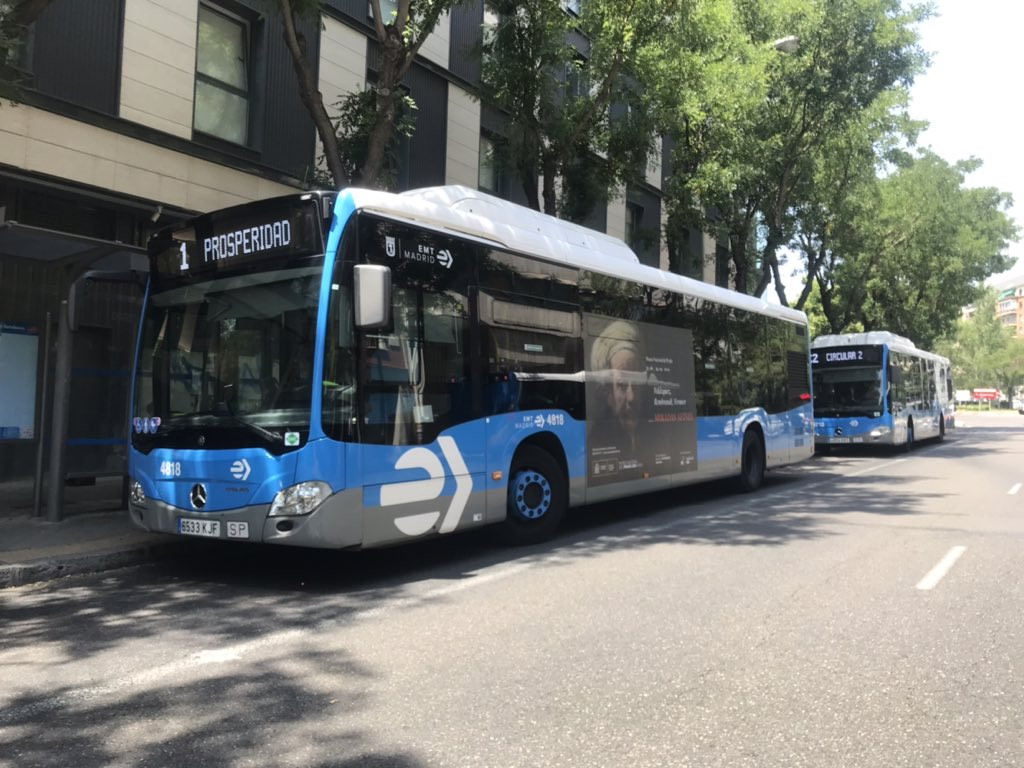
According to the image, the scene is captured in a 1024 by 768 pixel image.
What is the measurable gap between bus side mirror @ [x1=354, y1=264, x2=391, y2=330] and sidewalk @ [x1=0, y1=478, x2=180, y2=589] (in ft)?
10.6

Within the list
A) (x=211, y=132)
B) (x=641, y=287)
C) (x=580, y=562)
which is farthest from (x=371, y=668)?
(x=211, y=132)

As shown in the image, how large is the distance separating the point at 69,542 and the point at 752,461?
9438mm

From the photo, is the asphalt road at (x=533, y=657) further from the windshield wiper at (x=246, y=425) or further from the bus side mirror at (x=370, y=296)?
the bus side mirror at (x=370, y=296)

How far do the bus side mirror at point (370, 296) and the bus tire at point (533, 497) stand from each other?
242cm

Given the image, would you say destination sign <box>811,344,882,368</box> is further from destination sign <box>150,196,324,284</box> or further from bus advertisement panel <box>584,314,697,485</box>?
destination sign <box>150,196,324,284</box>

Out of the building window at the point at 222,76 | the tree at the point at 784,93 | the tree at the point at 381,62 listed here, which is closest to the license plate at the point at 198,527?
the tree at the point at 381,62

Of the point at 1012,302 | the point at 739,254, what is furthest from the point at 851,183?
the point at 1012,302

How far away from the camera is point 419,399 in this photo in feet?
21.2

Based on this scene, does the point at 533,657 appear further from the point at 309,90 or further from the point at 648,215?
the point at 648,215

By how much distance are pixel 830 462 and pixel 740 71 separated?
363 inches

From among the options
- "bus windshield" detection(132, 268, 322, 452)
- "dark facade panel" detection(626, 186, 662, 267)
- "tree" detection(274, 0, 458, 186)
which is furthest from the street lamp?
"bus windshield" detection(132, 268, 322, 452)

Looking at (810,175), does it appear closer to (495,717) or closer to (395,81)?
(395,81)

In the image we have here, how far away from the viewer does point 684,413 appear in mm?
10375

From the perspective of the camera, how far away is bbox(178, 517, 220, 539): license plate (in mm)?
5949
